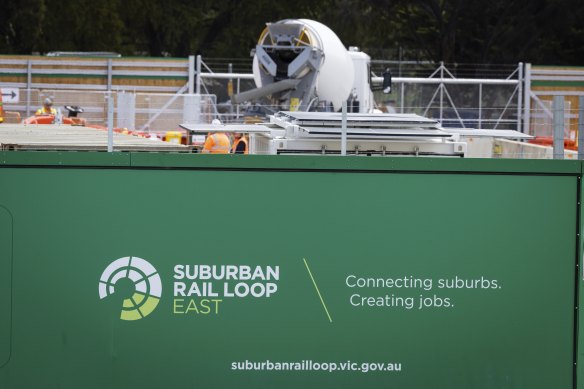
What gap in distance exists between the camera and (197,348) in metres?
6.20

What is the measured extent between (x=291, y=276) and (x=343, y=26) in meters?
42.3

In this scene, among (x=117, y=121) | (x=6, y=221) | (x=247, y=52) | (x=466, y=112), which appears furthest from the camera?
(x=247, y=52)

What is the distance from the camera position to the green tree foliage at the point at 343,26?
45156mm

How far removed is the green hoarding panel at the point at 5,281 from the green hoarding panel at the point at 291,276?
0.05m

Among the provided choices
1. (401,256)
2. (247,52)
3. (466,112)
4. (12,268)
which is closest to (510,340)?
(401,256)

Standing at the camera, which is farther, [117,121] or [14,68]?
[14,68]

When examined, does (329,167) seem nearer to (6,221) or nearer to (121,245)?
(121,245)

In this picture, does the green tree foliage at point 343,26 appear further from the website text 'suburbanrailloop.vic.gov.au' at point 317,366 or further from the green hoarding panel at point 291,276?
the website text 'suburbanrailloop.vic.gov.au' at point 317,366

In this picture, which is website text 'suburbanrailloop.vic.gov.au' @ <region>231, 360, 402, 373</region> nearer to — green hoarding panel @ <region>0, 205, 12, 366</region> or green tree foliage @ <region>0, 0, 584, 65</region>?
green hoarding panel @ <region>0, 205, 12, 366</region>

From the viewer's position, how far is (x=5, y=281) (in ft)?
20.1

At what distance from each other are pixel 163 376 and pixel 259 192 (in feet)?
3.94

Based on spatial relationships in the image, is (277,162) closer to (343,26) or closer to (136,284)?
(136,284)

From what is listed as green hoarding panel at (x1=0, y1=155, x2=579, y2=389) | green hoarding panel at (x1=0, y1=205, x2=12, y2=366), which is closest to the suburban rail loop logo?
green hoarding panel at (x1=0, y1=155, x2=579, y2=389)

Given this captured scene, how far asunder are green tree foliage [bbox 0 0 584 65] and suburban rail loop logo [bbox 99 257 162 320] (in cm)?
3843
